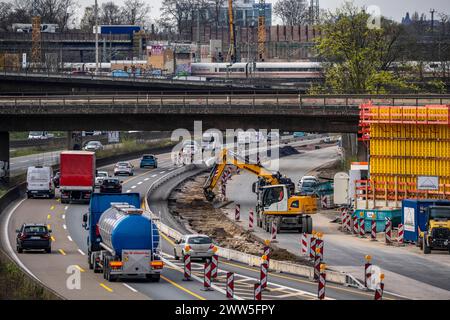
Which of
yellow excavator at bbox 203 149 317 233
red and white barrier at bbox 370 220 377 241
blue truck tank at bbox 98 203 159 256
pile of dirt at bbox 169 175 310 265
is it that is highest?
blue truck tank at bbox 98 203 159 256

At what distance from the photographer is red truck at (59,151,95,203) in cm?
8300

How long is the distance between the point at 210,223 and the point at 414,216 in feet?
59.9

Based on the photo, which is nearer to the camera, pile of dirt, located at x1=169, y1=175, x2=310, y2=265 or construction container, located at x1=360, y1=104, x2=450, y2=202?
pile of dirt, located at x1=169, y1=175, x2=310, y2=265

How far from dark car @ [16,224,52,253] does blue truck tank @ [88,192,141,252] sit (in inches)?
288

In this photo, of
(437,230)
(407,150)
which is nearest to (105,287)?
(437,230)

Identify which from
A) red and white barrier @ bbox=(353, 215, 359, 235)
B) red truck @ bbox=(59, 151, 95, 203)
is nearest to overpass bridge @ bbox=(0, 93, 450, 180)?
red truck @ bbox=(59, 151, 95, 203)

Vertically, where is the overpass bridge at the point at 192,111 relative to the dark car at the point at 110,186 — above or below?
above

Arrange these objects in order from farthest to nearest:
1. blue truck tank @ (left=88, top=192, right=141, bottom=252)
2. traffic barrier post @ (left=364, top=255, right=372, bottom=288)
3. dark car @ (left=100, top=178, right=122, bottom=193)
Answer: dark car @ (left=100, top=178, right=122, bottom=193) → blue truck tank @ (left=88, top=192, right=141, bottom=252) → traffic barrier post @ (left=364, top=255, right=372, bottom=288)

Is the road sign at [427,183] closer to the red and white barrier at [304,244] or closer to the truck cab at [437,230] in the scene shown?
the truck cab at [437,230]

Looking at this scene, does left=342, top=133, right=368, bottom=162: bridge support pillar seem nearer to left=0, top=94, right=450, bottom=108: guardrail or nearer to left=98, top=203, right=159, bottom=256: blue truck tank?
left=0, top=94, right=450, bottom=108: guardrail

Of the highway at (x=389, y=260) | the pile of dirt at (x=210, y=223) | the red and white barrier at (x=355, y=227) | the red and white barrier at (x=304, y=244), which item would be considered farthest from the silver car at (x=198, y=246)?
the red and white barrier at (x=355, y=227)

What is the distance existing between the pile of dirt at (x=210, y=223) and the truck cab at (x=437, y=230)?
7004 mm

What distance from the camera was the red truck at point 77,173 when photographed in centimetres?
8300
